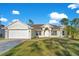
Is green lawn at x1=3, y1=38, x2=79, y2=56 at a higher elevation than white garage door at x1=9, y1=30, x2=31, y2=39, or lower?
lower

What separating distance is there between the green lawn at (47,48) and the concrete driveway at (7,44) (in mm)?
57

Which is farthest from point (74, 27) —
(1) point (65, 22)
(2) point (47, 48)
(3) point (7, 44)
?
(3) point (7, 44)

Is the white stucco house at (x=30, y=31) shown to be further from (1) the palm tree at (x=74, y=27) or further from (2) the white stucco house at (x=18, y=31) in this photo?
(1) the palm tree at (x=74, y=27)

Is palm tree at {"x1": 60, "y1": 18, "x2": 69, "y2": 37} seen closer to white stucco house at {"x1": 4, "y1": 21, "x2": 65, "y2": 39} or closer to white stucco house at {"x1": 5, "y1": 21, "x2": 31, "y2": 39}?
white stucco house at {"x1": 4, "y1": 21, "x2": 65, "y2": 39}

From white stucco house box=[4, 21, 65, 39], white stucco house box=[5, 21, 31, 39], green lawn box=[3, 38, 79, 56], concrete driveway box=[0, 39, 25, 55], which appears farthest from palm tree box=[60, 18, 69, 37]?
concrete driveway box=[0, 39, 25, 55]

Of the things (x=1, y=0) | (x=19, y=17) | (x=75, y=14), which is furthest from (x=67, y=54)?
(x=1, y=0)

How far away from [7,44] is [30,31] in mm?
400

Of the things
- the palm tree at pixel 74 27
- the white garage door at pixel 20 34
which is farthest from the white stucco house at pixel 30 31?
the palm tree at pixel 74 27

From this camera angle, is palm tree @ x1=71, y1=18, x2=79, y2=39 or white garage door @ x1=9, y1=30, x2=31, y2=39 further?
white garage door @ x1=9, y1=30, x2=31, y2=39

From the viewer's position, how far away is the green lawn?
12.7 feet

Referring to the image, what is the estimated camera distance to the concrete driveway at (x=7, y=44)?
13.0ft

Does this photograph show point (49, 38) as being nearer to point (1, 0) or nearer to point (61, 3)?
point (61, 3)

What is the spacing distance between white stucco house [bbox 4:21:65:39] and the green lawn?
0.09 meters

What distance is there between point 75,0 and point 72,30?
45 centimetres
